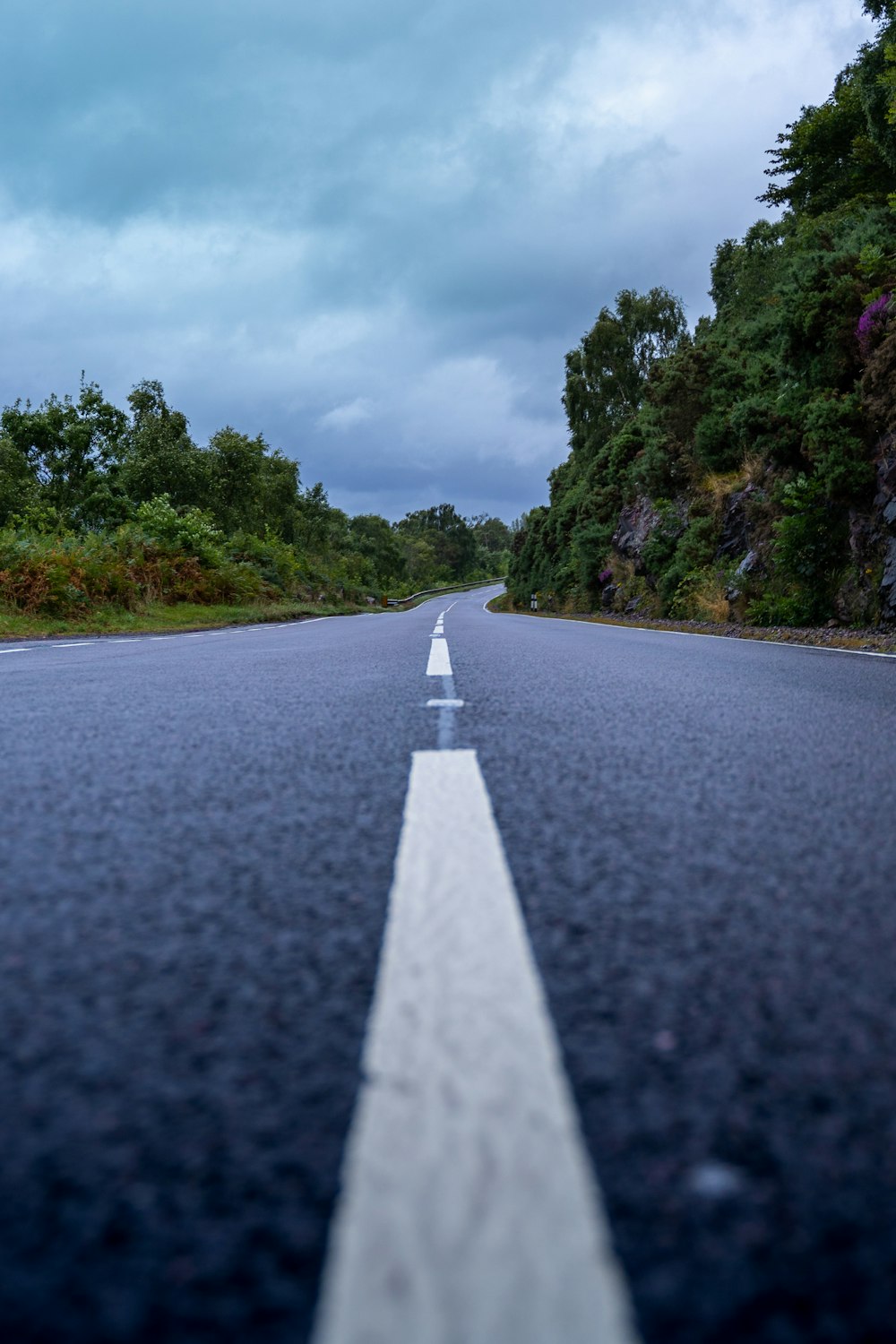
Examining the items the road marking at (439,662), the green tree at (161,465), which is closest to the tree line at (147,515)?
the green tree at (161,465)

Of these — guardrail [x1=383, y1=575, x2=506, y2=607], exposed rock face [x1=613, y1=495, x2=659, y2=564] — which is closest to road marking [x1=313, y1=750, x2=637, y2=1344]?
exposed rock face [x1=613, y1=495, x2=659, y2=564]

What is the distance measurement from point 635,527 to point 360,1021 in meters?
27.1

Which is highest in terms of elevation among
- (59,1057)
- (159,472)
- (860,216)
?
(860,216)

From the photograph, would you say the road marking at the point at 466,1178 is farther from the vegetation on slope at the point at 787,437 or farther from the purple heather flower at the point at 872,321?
the purple heather flower at the point at 872,321

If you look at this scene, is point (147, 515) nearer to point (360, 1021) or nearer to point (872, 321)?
point (872, 321)

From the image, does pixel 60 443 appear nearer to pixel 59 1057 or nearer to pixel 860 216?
pixel 860 216

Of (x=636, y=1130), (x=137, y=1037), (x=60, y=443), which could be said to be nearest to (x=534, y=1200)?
(x=636, y=1130)

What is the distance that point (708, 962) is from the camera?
4.38ft

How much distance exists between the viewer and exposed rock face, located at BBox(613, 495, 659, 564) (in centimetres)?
2598

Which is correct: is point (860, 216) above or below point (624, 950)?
above

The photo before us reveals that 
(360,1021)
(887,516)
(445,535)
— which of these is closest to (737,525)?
(887,516)

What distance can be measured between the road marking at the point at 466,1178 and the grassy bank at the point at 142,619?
13880 mm

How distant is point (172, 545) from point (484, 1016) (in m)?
23.7

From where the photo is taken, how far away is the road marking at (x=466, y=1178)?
66 cm
